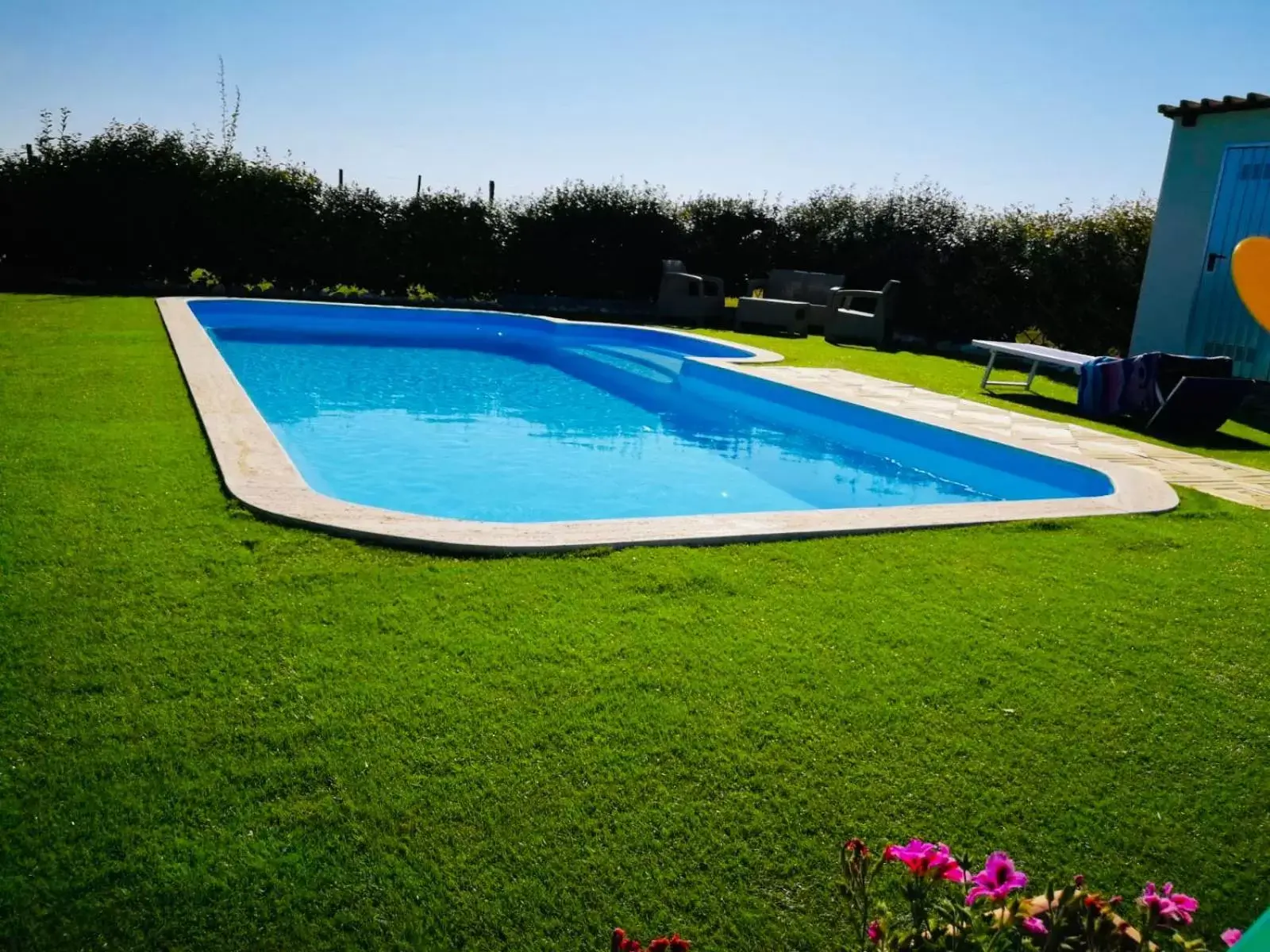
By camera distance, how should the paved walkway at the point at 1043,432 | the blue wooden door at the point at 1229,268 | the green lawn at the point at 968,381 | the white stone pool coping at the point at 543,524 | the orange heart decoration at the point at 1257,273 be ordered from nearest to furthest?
the orange heart decoration at the point at 1257,273 < the white stone pool coping at the point at 543,524 < the paved walkway at the point at 1043,432 < the green lawn at the point at 968,381 < the blue wooden door at the point at 1229,268

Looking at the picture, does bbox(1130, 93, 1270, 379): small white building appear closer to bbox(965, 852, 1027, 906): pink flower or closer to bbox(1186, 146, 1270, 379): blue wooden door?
bbox(1186, 146, 1270, 379): blue wooden door

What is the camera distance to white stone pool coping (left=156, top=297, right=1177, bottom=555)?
3857 millimetres

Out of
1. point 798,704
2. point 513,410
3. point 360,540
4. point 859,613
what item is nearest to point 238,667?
point 360,540

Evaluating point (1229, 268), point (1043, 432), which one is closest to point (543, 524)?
point (1043, 432)

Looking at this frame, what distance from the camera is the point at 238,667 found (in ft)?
8.64

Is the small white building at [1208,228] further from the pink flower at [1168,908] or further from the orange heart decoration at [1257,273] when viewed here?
the orange heart decoration at [1257,273]

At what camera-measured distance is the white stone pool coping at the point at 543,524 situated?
12.7ft

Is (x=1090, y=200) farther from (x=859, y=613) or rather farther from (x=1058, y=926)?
(x=1058, y=926)

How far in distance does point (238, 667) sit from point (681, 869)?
59.6 inches

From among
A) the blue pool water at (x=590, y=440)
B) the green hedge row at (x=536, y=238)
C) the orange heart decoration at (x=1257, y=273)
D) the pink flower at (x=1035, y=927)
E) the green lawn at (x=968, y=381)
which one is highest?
the green hedge row at (x=536, y=238)

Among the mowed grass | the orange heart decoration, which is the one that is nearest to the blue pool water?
the mowed grass

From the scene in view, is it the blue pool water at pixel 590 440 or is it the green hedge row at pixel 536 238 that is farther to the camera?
the green hedge row at pixel 536 238

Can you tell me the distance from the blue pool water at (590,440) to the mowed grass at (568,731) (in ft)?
8.23

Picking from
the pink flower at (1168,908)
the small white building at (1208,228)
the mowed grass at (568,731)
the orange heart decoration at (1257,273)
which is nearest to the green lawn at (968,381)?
the small white building at (1208,228)
